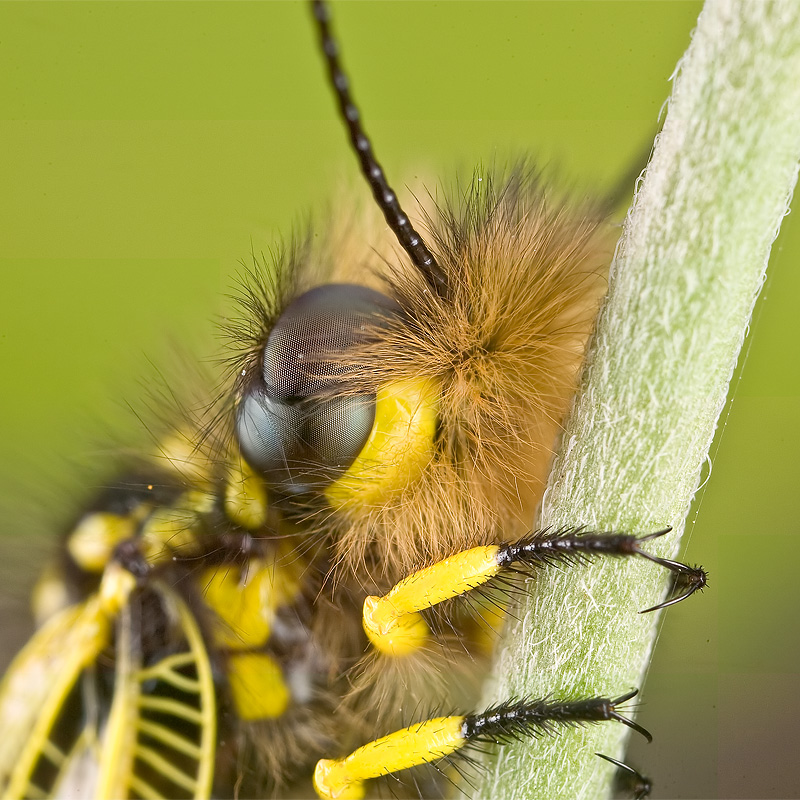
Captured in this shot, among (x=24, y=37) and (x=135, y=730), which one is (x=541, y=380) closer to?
(x=135, y=730)

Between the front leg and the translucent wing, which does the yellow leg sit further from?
the translucent wing

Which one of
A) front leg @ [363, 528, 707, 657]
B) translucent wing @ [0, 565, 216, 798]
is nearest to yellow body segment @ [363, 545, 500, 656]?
front leg @ [363, 528, 707, 657]

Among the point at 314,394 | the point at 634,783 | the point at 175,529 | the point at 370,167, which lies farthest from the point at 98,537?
the point at 634,783

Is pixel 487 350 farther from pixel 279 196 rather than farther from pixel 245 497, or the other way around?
pixel 279 196

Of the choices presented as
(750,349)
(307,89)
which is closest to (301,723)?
(750,349)

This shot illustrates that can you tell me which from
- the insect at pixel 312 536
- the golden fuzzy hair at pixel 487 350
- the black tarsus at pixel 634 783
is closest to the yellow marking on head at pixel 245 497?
the insect at pixel 312 536
